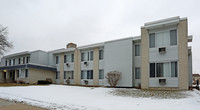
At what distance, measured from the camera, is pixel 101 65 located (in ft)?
72.7

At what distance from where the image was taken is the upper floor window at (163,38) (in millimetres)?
15384

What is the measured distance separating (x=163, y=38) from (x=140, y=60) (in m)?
3.82

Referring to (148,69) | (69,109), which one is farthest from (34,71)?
(69,109)

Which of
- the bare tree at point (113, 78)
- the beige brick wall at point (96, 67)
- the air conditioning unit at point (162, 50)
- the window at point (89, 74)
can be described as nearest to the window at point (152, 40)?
the air conditioning unit at point (162, 50)

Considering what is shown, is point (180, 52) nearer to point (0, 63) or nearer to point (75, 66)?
point (75, 66)

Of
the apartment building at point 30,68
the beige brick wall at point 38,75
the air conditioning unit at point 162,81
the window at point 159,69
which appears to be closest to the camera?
the air conditioning unit at point 162,81

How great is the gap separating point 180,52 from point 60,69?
64.0 feet

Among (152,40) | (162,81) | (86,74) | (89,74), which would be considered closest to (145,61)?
(152,40)

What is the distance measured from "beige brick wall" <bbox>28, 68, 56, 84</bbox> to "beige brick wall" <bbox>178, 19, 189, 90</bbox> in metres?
20.8

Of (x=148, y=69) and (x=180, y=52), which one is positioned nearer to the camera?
(x=180, y=52)

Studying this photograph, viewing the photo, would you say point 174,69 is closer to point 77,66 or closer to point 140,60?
point 140,60

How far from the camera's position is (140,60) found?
60.4 ft

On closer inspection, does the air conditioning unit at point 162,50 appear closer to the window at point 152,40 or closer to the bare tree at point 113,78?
the window at point 152,40

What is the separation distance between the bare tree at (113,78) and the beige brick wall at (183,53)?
687 centimetres
